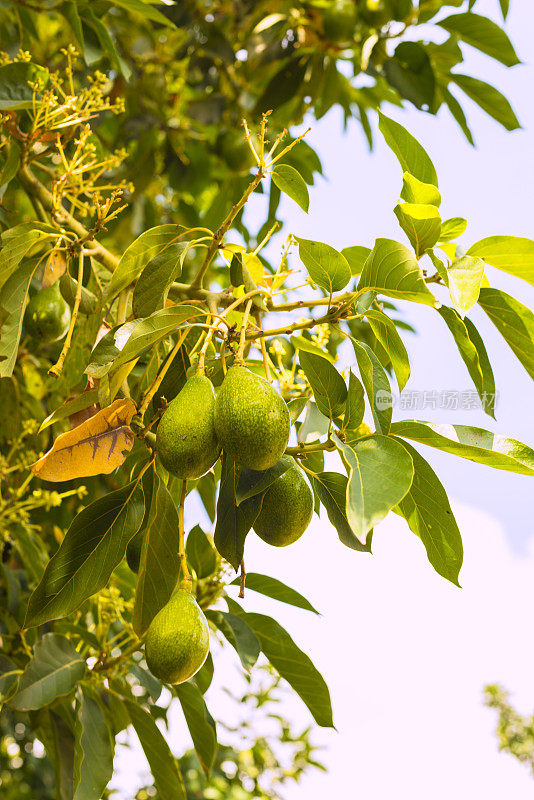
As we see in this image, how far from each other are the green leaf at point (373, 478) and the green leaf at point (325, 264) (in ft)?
0.74

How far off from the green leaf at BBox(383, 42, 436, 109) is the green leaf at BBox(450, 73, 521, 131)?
0.10 m

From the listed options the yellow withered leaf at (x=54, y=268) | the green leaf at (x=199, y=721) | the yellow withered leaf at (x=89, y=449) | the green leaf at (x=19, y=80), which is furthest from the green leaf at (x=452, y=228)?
the green leaf at (x=199, y=721)

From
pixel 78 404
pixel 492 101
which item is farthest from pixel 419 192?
pixel 492 101

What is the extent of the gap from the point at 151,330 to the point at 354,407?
0.24m

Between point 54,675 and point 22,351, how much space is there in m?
0.76

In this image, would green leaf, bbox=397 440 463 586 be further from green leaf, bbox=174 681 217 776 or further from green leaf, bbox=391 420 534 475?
green leaf, bbox=174 681 217 776

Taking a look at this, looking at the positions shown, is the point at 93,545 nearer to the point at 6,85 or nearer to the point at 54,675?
the point at 54,675

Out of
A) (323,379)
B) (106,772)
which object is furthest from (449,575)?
(106,772)

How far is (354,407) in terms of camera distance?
841 millimetres

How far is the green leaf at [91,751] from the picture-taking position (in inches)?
40.9

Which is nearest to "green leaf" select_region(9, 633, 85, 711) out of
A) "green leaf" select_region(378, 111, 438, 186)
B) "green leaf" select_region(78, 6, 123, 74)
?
"green leaf" select_region(378, 111, 438, 186)

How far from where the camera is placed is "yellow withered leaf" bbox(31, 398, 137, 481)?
804mm

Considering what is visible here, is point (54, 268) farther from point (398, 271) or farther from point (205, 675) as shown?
point (205, 675)

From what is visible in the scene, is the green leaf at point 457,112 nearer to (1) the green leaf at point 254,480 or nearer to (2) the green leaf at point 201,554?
(2) the green leaf at point 201,554
